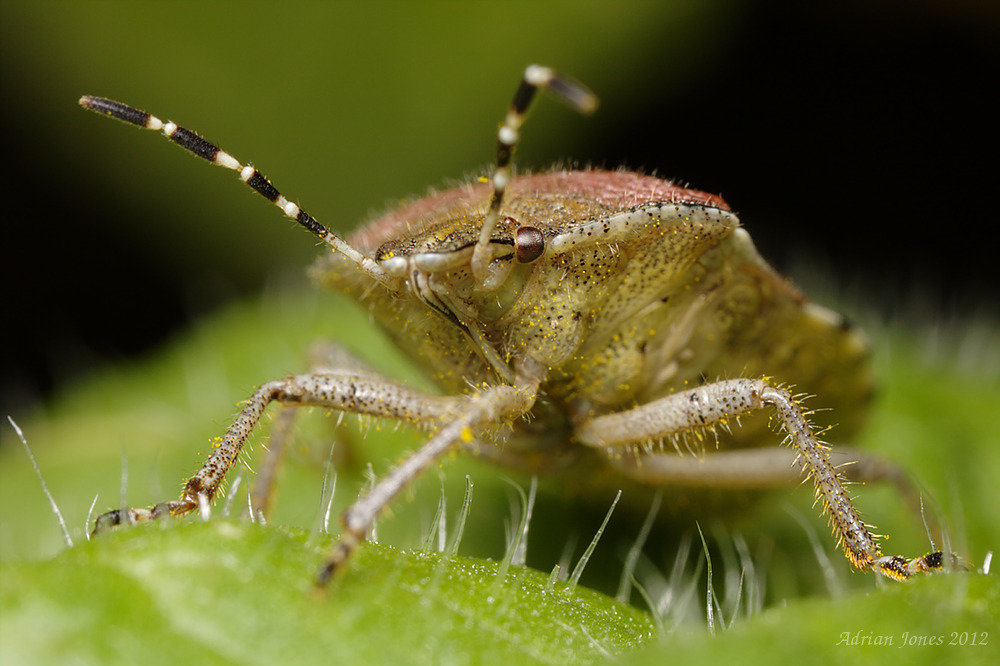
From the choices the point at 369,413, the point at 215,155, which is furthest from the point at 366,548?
the point at 215,155

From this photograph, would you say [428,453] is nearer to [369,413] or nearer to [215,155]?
[369,413]

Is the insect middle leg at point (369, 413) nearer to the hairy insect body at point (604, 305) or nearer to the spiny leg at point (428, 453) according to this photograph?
the spiny leg at point (428, 453)

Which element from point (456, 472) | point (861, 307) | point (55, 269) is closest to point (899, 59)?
point (861, 307)

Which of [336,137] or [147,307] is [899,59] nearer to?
[336,137]

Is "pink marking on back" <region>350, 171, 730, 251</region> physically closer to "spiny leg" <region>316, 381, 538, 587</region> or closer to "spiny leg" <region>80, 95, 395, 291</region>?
"spiny leg" <region>80, 95, 395, 291</region>

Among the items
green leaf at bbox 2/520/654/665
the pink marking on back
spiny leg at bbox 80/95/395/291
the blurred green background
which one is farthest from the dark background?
green leaf at bbox 2/520/654/665

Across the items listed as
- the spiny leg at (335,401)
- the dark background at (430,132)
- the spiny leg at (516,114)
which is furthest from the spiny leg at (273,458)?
the dark background at (430,132)

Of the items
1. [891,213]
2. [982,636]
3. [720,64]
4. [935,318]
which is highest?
Answer: [720,64]
